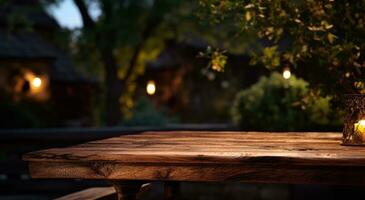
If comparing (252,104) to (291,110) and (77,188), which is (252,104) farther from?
(77,188)

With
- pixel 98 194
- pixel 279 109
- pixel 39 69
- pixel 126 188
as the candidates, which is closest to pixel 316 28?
pixel 98 194

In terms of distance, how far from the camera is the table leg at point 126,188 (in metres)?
4.99

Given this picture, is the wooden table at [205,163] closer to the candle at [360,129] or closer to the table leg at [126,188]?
the table leg at [126,188]

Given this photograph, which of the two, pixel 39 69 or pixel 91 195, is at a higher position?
pixel 39 69

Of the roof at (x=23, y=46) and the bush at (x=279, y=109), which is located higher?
the roof at (x=23, y=46)

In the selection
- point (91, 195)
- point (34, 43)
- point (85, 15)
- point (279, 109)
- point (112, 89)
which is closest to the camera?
point (91, 195)

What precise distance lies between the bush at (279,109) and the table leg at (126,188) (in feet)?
20.6

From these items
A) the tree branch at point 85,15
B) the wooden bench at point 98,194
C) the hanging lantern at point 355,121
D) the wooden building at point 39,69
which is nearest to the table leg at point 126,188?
the wooden bench at point 98,194

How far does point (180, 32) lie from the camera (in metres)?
23.3

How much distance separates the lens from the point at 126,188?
503 cm

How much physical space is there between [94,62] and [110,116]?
14.6ft

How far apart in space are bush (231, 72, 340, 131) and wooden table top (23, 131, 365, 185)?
615 centimetres

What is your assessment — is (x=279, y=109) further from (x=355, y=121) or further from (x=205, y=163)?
(x=205, y=163)

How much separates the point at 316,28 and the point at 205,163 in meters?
3.21
